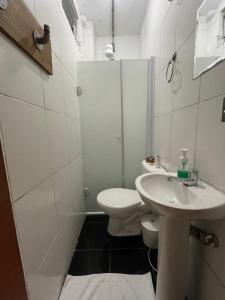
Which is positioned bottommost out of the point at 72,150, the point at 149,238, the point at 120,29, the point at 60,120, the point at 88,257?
the point at 88,257

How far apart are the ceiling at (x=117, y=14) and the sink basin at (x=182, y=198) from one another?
2159 millimetres

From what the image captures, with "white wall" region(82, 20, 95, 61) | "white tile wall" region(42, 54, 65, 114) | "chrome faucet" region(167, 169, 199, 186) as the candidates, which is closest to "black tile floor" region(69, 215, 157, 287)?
"chrome faucet" region(167, 169, 199, 186)

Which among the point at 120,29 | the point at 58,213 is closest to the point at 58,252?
the point at 58,213

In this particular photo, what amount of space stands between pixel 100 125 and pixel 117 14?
1548 mm

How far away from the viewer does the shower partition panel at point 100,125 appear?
171 centimetres

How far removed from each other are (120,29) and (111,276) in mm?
3033

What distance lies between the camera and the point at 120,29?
2359 mm

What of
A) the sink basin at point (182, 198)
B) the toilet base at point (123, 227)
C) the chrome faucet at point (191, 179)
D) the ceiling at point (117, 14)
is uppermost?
the ceiling at point (117, 14)

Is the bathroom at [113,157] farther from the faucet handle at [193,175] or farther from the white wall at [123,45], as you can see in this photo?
the white wall at [123,45]

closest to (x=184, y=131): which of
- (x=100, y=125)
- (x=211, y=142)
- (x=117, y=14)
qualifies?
(x=211, y=142)

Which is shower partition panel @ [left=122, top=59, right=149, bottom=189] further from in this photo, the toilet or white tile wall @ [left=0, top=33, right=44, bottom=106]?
white tile wall @ [left=0, top=33, right=44, bottom=106]

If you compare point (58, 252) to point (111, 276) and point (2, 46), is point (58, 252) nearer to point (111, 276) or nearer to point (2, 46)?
point (111, 276)

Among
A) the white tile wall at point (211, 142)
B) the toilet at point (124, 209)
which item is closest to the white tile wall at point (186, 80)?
the white tile wall at point (211, 142)

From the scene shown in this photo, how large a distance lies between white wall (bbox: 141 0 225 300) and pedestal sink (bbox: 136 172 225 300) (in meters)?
0.10
